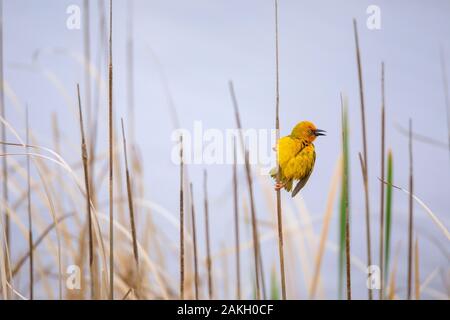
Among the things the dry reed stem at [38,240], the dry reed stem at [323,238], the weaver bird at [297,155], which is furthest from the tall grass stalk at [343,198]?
the dry reed stem at [38,240]

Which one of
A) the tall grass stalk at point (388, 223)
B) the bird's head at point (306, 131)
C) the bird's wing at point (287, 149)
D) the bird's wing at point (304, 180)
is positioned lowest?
the tall grass stalk at point (388, 223)

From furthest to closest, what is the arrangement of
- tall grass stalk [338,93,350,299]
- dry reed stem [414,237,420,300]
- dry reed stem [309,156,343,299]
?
dry reed stem [414,237,420,300] → dry reed stem [309,156,343,299] → tall grass stalk [338,93,350,299]

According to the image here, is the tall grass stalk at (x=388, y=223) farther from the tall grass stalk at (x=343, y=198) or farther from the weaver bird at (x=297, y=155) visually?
the weaver bird at (x=297, y=155)

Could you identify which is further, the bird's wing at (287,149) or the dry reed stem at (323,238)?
the bird's wing at (287,149)

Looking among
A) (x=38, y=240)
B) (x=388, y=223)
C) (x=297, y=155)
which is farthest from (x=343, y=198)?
(x=38, y=240)

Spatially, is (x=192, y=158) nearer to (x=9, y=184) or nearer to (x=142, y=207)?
(x=142, y=207)

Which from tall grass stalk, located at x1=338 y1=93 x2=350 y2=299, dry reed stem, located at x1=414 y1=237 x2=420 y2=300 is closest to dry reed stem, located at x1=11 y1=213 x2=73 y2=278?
tall grass stalk, located at x1=338 y1=93 x2=350 y2=299

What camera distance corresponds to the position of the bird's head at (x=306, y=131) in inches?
65.2

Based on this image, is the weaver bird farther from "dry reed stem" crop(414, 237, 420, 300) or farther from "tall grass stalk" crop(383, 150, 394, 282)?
"dry reed stem" crop(414, 237, 420, 300)

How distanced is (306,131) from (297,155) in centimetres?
9

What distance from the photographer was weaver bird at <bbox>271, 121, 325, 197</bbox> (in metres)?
1.63
